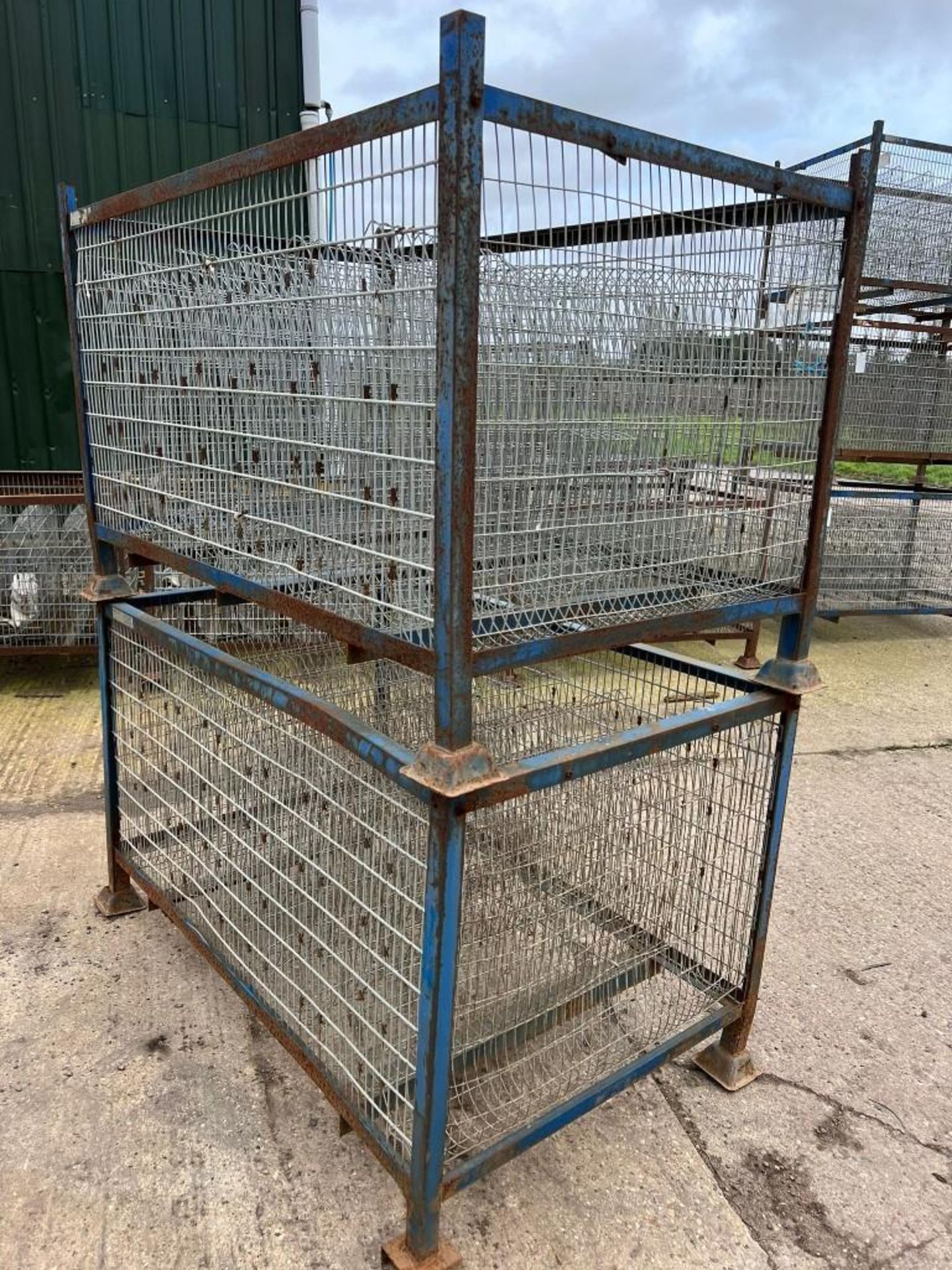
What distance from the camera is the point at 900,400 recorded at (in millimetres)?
5879

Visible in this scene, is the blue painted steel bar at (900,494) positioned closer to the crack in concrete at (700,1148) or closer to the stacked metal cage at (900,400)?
the stacked metal cage at (900,400)

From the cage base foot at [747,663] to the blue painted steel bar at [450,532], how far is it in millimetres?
4159

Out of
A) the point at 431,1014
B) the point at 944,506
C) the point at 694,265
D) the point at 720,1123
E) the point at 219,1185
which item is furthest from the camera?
the point at 944,506

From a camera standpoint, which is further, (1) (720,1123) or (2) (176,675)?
(2) (176,675)

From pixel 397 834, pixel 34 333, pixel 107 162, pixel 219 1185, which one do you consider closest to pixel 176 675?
pixel 397 834

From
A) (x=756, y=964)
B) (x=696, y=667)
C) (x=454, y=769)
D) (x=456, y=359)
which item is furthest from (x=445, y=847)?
(x=756, y=964)

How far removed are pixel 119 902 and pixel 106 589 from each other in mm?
986

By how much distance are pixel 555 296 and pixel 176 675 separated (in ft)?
4.64

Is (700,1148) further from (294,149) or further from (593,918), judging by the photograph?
(294,149)

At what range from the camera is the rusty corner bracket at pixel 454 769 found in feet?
4.55

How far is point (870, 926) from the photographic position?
2.86 meters

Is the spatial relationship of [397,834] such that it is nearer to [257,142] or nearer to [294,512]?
[294,512]

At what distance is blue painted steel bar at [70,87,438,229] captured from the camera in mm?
1256

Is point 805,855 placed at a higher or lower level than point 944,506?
lower
